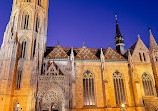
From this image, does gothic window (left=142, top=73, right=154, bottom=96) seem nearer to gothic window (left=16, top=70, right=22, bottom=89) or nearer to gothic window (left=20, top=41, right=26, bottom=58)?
gothic window (left=16, top=70, right=22, bottom=89)

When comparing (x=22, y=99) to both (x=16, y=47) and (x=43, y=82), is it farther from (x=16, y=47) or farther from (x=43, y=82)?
(x=16, y=47)

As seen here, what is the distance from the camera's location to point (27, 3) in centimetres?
2870

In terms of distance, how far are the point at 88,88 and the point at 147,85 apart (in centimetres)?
1135

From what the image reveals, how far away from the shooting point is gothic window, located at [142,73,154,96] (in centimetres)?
2611

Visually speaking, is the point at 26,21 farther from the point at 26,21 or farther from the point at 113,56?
the point at 113,56

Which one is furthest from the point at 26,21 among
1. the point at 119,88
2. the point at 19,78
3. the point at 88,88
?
the point at 119,88

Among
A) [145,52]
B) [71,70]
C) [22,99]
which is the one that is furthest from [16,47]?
[145,52]

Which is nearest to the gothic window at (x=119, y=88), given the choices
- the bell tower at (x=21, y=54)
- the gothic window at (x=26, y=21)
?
the bell tower at (x=21, y=54)

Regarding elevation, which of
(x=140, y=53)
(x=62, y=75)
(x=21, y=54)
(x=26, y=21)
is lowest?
(x=62, y=75)

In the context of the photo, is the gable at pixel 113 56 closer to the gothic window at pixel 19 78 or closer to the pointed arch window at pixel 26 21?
the gothic window at pixel 19 78

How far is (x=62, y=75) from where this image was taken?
22812 mm

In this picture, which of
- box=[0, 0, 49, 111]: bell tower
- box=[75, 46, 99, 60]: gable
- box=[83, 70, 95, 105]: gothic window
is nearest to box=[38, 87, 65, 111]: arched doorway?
box=[0, 0, 49, 111]: bell tower

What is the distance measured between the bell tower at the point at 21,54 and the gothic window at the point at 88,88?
8.62m

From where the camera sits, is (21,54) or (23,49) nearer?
(21,54)
